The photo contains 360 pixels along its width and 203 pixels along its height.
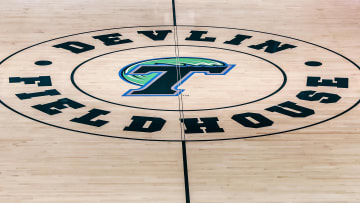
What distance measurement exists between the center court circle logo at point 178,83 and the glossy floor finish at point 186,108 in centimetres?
2

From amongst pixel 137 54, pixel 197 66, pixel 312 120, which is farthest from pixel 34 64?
pixel 312 120

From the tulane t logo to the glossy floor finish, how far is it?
0.25ft

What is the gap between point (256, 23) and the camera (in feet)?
31.1

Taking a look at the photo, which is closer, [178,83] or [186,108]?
[186,108]

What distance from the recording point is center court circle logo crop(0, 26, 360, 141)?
656cm

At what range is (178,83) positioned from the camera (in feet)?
24.6

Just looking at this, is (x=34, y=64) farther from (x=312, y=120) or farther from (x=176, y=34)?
(x=312, y=120)

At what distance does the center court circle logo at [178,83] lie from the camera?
21.5 feet

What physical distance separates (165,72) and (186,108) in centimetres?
102

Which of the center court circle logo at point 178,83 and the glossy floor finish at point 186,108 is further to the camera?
the center court circle logo at point 178,83

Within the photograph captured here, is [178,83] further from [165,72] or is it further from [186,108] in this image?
[186,108]

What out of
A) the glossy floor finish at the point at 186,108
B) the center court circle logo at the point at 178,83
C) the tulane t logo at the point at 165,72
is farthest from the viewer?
the tulane t logo at the point at 165,72

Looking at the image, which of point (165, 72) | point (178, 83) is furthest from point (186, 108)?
point (165, 72)

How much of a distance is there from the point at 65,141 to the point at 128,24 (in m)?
3.53
